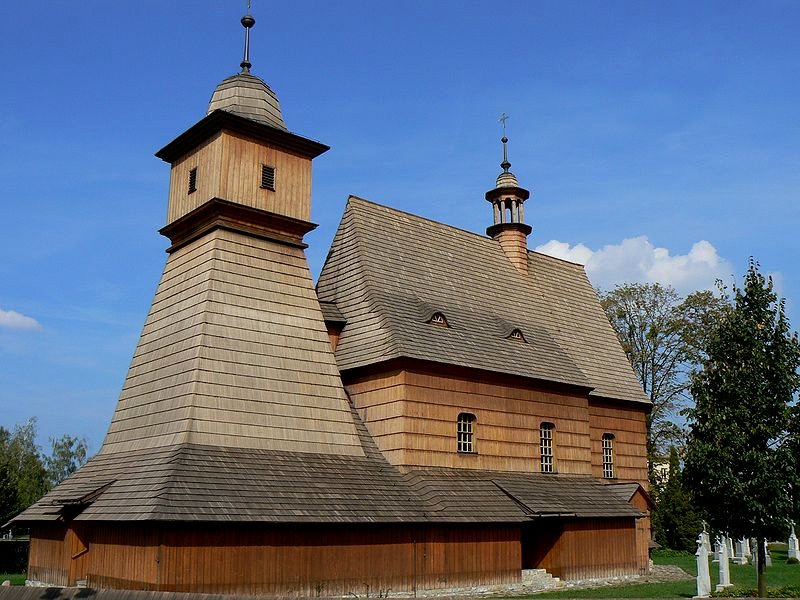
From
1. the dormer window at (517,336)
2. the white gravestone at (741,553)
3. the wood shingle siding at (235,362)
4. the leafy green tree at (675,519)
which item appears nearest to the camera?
the wood shingle siding at (235,362)

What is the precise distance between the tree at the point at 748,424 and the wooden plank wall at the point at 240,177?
39.8ft

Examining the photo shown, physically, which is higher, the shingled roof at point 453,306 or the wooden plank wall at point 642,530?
the shingled roof at point 453,306

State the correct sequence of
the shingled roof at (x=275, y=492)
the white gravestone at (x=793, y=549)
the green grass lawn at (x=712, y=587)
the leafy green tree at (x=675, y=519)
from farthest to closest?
the leafy green tree at (x=675, y=519)
the white gravestone at (x=793, y=549)
the green grass lawn at (x=712, y=587)
the shingled roof at (x=275, y=492)

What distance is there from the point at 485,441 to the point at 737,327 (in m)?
9.25

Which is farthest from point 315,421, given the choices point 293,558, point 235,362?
point 293,558

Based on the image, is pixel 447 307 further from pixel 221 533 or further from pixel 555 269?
pixel 221 533

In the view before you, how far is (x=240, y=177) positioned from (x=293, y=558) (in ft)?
34.2

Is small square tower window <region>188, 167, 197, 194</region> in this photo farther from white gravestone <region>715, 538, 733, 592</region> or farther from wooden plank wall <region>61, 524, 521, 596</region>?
white gravestone <region>715, 538, 733, 592</region>

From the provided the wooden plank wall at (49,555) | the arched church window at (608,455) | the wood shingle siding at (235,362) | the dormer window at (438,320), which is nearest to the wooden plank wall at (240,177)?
the wood shingle siding at (235,362)

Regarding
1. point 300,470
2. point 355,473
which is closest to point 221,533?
point 300,470

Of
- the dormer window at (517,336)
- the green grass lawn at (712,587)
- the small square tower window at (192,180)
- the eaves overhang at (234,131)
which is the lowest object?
the green grass lawn at (712,587)

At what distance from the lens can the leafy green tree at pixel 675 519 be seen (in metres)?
39.8

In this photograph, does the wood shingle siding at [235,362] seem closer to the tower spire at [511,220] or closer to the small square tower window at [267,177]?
the small square tower window at [267,177]

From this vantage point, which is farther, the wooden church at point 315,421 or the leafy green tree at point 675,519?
the leafy green tree at point 675,519
